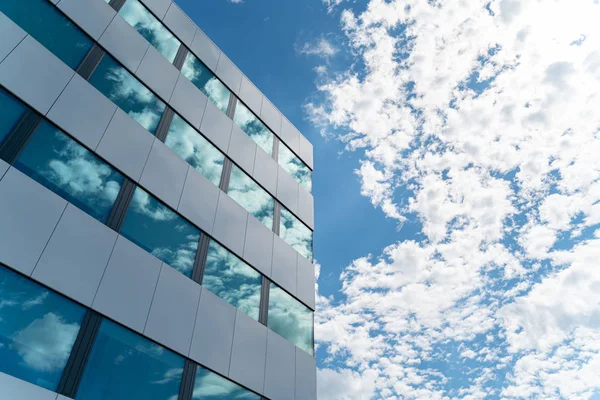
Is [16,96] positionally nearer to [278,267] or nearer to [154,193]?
[154,193]

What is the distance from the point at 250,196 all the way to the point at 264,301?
4484 mm

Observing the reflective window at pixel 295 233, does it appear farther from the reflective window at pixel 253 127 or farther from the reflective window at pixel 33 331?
the reflective window at pixel 33 331

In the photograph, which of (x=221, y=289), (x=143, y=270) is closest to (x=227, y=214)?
(x=221, y=289)

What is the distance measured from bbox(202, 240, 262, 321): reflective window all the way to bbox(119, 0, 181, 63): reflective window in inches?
341

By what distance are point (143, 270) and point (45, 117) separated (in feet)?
16.0

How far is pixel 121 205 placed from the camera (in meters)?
11.8

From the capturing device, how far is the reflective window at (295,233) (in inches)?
712

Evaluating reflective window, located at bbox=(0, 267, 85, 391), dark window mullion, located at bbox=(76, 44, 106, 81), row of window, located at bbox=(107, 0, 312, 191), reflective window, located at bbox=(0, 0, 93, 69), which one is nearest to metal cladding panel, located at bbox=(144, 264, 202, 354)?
reflective window, located at bbox=(0, 267, 85, 391)

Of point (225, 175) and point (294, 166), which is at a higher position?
point (294, 166)

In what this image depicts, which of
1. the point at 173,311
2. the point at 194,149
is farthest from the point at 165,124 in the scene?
the point at 173,311

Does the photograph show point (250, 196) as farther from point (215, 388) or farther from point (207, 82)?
point (215, 388)

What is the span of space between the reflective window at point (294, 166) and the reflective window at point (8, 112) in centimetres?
1185

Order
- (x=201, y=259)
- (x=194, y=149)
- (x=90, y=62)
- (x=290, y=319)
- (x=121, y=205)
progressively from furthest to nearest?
(x=290, y=319) < (x=194, y=149) < (x=201, y=259) < (x=90, y=62) < (x=121, y=205)

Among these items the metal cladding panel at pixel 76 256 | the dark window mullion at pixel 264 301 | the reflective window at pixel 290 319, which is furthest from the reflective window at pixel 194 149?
the reflective window at pixel 290 319
